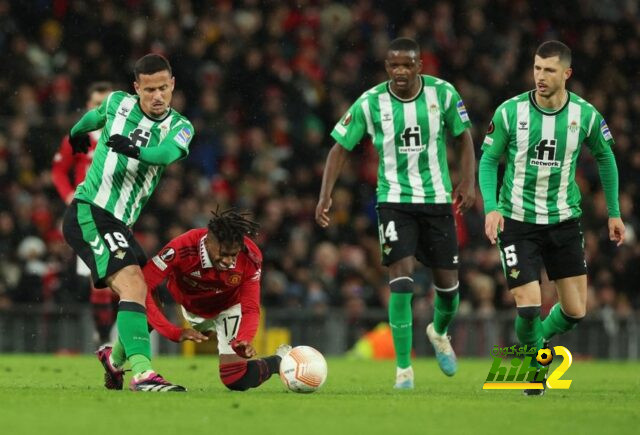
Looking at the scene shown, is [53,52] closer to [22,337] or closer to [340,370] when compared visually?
[22,337]

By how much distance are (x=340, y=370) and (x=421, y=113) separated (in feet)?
11.8

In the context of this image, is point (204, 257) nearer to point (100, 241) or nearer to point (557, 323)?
point (100, 241)

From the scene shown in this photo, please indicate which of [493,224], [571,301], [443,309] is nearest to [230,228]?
[493,224]

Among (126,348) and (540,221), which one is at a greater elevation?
(540,221)

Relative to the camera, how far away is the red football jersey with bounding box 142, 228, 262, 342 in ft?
27.9

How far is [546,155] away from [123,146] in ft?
9.30

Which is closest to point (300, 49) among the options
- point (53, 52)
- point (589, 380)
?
point (53, 52)

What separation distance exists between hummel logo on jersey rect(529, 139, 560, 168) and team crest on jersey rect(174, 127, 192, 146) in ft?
7.50

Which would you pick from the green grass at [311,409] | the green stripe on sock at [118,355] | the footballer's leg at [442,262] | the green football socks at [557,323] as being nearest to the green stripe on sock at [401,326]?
the green grass at [311,409]

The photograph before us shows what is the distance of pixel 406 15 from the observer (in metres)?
20.6

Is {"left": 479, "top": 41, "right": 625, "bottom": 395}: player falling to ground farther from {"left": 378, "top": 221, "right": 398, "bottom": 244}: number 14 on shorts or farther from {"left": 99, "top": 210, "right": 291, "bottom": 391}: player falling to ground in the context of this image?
{"left": 99, "top": 210, "right": 291, "bottom": 391}: player falling to ground

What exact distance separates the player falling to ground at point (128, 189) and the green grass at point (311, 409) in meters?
0.50

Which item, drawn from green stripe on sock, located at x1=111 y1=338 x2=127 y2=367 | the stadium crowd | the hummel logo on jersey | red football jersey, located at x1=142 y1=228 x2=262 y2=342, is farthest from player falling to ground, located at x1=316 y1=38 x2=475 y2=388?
the stadium crowd

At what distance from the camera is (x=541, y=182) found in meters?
9.12
